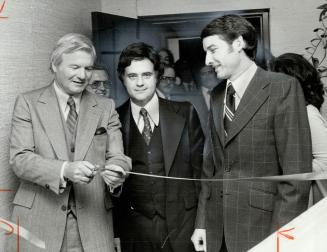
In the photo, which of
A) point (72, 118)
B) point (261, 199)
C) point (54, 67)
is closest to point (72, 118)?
point (72, 118)

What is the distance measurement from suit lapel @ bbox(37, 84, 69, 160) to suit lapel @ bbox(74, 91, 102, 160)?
3 centimetres

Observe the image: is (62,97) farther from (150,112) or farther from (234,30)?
(234,30)

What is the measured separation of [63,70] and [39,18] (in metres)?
0.17

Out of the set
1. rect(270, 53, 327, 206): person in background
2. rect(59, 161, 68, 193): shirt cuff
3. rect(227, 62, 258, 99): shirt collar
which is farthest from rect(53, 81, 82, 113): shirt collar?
rect(270, 53, 327, 206): person in background

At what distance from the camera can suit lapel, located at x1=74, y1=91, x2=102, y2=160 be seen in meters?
0.96

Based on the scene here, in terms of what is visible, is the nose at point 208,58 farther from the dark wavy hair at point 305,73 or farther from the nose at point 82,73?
the nose at point 82,73

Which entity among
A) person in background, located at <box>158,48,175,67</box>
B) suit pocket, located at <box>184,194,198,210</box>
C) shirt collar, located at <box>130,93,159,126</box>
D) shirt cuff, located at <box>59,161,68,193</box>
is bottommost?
suit pocket, located at <box>184,194,198,210</box>

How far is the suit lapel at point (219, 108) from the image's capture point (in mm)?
1023

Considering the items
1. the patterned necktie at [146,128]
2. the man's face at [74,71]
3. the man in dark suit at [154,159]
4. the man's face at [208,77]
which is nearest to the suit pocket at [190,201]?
the man in dark suit at [154,159]

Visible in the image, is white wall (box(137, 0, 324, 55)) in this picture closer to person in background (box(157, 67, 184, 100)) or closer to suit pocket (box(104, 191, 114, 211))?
person in background (box(157, 67, 184, 100))

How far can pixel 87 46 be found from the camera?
3.13 ft

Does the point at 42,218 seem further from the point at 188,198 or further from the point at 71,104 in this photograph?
the point at 188,198

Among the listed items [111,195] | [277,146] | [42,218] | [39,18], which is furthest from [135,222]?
[39,18]

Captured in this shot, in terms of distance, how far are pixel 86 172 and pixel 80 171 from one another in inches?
0.5
